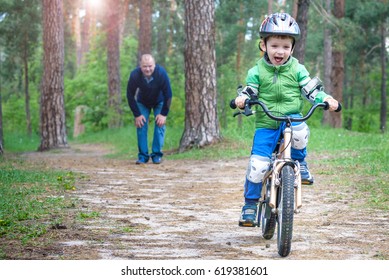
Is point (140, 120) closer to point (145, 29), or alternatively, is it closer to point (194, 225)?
point (194, 225)

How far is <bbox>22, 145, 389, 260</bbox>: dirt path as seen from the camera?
5793 millimetres

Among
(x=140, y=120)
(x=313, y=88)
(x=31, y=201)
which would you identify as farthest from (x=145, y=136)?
(x=313, y=88)

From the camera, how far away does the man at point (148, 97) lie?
13.7 meters

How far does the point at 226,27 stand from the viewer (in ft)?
137

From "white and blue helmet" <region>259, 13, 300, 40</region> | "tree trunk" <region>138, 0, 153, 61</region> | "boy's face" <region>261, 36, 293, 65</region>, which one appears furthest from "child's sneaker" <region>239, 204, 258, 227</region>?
"tree trunk" <region>138, 0, 153, 61</region>

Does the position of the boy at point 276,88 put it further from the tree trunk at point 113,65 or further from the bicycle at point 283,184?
the tree trunk at point 113,65

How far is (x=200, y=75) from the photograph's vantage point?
16031mm

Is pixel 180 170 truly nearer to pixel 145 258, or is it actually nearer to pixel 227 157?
pixel 227 157

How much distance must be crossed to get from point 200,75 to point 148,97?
239cm

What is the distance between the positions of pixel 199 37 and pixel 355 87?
3336 centimetres

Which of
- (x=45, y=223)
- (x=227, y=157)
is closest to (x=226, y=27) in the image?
(x=227, y=157)

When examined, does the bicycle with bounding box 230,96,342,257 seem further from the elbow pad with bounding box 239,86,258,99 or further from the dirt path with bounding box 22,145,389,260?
the dirt path with bounding box 22,145,389,260

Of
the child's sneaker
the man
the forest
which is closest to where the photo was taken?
the child's sneaker

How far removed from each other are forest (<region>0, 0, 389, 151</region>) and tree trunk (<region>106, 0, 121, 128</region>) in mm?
41
